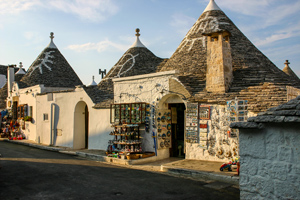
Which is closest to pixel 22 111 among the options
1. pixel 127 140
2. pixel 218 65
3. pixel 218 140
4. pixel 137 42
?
pixel 137 42

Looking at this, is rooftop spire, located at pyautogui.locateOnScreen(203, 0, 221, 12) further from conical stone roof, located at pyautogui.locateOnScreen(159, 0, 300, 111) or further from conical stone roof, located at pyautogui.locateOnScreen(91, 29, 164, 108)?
conical stone roof, located at pyautogui.locateOnScreen(91, 29, 164, 108)

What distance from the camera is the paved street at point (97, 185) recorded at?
21.1 feet

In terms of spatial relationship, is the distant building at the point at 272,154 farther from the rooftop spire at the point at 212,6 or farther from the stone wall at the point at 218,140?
the rooftop spire at the point at 212,6

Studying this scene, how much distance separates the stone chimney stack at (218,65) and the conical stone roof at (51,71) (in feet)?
48.6

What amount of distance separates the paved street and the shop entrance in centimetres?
328

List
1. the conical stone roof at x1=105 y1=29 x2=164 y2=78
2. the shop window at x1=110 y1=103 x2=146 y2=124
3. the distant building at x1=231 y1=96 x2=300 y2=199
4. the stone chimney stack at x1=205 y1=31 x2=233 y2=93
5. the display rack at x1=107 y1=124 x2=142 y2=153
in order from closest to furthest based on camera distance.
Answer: the distant building at x1=231 y1=96 x2=300 y2=199
the stone chimney stack at x1=205 y1=31 x2=233 y2=93
the display rack at x1=107 y1=124 x2=142 y2=153
the shop window at x1=110 y1=103 x2=146 y2=124
the conical stone roof at x1=105 y1=29 x2=164 y2=78

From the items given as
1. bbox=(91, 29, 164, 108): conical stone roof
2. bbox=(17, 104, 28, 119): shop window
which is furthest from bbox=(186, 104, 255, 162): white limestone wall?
bbox=(17, 104, 28, 119): shop window

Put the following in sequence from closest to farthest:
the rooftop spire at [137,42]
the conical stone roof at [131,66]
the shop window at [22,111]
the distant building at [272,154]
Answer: the distant building at [272,154] < the conical stone roof at [131,66] < the rooftop spire at [137,42] < the shop window at [22,111]

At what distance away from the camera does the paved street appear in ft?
21.1

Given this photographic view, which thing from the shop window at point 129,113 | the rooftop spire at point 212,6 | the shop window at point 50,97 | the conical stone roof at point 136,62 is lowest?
the shop window at point 129,113

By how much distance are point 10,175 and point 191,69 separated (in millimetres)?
7971

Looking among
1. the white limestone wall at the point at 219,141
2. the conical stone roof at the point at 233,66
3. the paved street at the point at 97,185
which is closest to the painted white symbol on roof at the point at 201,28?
the conical stone roof at the point at 233,66

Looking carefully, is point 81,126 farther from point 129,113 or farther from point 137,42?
point 137,42

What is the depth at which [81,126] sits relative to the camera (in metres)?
16.2
